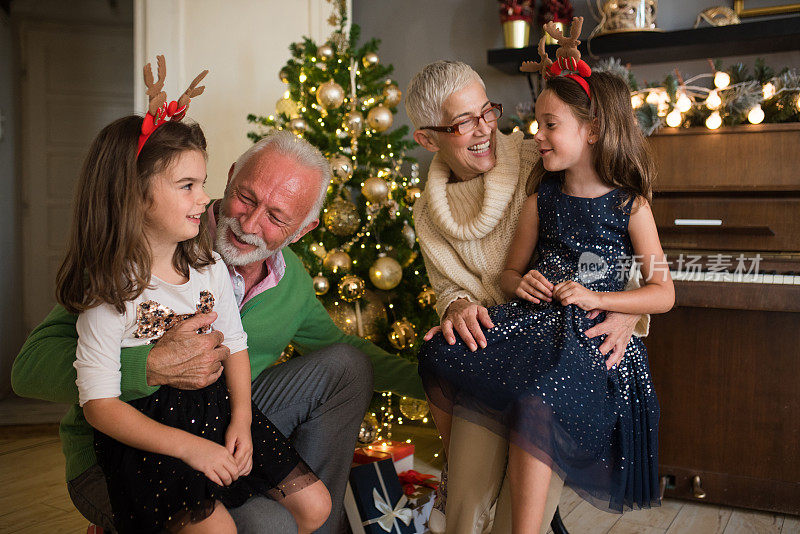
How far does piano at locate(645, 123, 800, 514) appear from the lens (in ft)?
7.87

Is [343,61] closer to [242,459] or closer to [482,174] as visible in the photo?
[482,174]

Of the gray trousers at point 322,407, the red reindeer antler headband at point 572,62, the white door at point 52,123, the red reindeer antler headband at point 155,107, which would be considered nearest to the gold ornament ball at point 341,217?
the gray trousers at point 322,407

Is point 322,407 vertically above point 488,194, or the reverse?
point 488,194

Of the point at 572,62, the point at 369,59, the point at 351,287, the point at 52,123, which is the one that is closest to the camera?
the point at 572,62

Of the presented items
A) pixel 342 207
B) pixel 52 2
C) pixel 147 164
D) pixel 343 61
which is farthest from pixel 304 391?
pixel 52 2

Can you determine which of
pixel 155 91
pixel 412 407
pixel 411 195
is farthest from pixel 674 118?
pixel 155 91

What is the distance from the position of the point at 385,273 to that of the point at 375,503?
113 centimetres

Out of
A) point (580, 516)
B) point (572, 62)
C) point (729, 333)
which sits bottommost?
point (580, 516)

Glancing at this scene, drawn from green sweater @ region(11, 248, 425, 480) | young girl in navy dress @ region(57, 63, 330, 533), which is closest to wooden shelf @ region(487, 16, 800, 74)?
green sweater @ region(11, 248, 425, 480)

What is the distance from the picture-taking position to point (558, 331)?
1.56m

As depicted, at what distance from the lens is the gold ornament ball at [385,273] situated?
2.95 meters

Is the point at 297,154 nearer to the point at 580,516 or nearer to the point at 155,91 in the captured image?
the point at 155,91

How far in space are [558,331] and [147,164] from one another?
93 centimetres

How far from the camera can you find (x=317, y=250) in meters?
3.06
